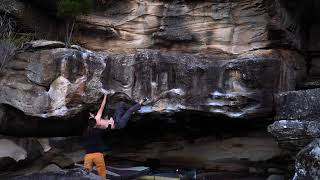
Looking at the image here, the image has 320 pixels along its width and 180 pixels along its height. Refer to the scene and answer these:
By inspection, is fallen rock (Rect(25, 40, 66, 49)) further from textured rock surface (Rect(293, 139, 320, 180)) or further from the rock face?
textured rock surface (Rect(293, 139, 320, 180))

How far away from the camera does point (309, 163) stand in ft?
18.8

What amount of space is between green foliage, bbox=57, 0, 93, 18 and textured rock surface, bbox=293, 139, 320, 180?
473 cm

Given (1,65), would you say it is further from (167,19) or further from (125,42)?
(167,19)

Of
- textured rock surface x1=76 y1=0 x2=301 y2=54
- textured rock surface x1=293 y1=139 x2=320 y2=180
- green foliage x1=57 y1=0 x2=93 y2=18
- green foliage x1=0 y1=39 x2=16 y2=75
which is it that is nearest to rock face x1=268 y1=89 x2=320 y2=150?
textured rock surface x1=293 y1=139 x2=320 y2=180

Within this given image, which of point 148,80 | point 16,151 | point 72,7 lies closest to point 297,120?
point 148,80

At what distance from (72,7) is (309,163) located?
495cm

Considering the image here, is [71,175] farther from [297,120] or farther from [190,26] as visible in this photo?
[190,26]

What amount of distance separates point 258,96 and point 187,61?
1.37 m

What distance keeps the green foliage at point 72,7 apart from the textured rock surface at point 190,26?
516mm

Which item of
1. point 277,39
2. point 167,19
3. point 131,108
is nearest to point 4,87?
point 131,108

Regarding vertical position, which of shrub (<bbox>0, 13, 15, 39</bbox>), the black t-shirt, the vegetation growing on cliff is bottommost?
the black t-shirt

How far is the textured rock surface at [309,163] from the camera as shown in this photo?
565 cm

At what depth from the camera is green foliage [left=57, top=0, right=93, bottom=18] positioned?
27.7 feet

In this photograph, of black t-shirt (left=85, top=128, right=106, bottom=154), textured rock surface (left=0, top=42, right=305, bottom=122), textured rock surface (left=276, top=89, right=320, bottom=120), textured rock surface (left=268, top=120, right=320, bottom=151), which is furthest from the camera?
textured rock surface (left=0, top=42, right=305, bottom=122)
